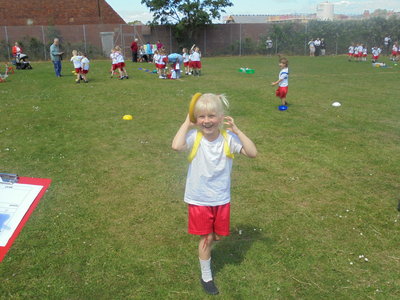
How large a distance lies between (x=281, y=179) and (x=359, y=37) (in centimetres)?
4075

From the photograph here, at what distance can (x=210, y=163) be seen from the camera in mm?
3193

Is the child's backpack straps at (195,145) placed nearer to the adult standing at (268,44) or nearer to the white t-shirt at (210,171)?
the white t-shirt at (210,171)

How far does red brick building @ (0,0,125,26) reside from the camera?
3897 centimetres

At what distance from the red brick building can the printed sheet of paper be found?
42575 millimetres

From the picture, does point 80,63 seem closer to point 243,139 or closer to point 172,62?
point 172,62

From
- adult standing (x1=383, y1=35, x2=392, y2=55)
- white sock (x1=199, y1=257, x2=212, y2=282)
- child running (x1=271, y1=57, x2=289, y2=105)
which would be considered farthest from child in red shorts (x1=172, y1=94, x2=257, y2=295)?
adult standing (x1=383, y1=35, x2=392, y2=55)

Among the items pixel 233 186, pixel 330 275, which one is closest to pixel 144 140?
pixel 233 186

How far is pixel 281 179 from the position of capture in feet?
20.1

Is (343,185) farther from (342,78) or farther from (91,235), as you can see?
(342,78)

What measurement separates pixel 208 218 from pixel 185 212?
1.80m

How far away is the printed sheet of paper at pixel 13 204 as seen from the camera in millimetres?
2463

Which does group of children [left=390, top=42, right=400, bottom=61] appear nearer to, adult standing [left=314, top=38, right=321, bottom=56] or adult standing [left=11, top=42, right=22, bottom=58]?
adult standing [left=314, top=38, right=321, bottom=56]

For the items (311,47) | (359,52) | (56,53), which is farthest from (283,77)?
(311,47)

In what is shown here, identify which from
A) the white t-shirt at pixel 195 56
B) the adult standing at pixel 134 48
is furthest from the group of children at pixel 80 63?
the adult standing at pixel 134 48
